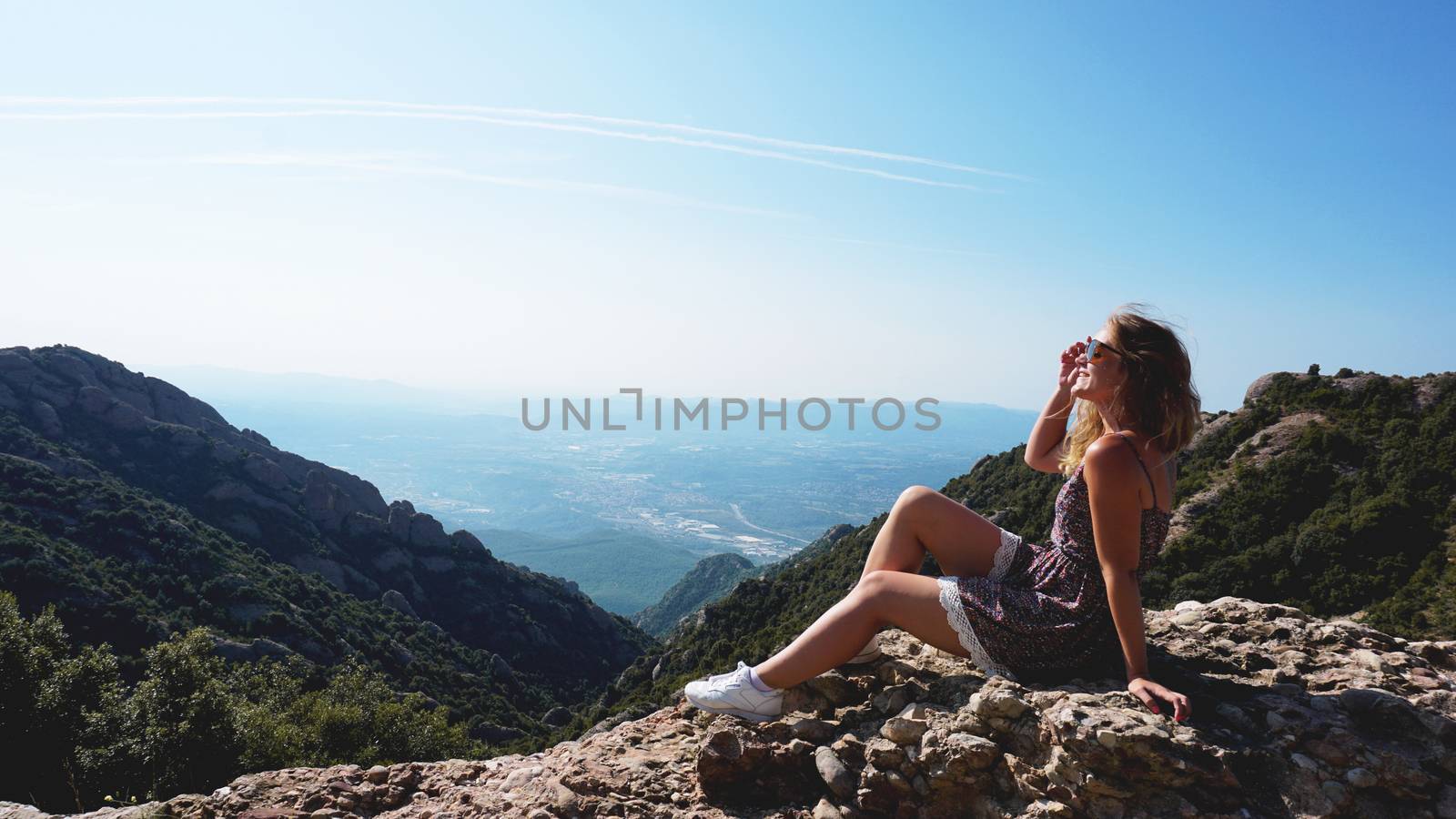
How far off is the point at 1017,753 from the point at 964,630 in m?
0.60

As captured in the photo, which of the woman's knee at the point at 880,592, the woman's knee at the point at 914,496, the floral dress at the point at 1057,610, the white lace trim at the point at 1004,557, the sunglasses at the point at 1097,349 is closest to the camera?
the floral dress at the point at 1057,610

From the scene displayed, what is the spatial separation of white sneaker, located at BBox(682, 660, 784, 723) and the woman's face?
2341mm

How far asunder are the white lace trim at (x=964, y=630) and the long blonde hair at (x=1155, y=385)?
122 cm

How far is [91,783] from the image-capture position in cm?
1063

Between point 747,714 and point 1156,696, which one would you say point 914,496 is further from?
point 747,714

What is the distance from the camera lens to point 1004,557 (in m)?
3.88

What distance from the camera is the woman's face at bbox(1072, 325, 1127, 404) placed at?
11.6ft

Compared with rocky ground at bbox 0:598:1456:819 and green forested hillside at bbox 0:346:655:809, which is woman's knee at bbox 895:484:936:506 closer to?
rocky ground at bbox 0:598:1456:819

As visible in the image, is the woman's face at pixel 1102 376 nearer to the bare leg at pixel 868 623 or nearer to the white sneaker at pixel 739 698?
the bare leg at pixel 868 623

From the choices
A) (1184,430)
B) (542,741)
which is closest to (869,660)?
(1184,430)

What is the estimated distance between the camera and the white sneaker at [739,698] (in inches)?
154

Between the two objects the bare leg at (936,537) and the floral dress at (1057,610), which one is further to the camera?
the bare leg at (936,537)

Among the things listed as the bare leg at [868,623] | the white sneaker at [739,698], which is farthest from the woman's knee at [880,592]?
the white sneaker at [739,698]

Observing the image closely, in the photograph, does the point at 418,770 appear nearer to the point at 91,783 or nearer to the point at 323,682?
the point at 91,783
